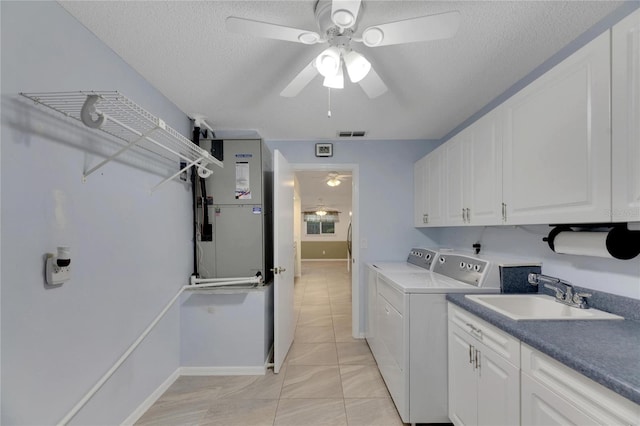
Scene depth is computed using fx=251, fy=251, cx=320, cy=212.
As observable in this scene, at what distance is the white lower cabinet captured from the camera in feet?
3.74

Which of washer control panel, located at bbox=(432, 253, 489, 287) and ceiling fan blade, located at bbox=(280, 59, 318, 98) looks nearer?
ceiling fan blade, located at bbox=(280, 59, 318, 98)

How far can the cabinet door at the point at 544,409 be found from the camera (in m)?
0.87

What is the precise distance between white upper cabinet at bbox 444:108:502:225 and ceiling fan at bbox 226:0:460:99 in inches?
36.2

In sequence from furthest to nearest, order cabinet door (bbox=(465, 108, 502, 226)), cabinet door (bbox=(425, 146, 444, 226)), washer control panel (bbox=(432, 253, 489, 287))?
1. cabinet door (bbox=(425, 146, 444, 226))
2. washer control panel (bbox=(432, 253, 489, 287))
3. cabinet door (bbox=(465, 108, 502, 226))

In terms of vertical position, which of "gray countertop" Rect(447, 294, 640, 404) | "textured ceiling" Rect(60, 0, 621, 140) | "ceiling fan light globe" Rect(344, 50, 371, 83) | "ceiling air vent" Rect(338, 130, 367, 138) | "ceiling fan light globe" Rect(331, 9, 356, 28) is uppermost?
"textured ceiling" Rect(60, 0, 621, 140)

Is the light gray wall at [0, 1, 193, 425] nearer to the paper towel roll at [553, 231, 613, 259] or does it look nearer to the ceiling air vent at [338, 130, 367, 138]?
the ceiling air vent at [338, 130, 367, 138]

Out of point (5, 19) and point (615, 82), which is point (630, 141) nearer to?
point (615, 82)

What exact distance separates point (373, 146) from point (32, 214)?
9.31ft

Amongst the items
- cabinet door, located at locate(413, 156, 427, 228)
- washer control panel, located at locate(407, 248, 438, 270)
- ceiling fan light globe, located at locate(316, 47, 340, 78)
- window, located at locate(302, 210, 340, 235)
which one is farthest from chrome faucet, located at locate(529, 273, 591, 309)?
window, located at locate(302, 210, 340, 235)

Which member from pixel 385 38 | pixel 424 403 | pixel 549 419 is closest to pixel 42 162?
pixel 385 38

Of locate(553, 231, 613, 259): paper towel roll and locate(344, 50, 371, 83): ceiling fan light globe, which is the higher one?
locate(344, 50, 371, 83): ceiling fan light globe

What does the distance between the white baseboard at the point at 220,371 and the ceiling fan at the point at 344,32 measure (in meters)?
2.42

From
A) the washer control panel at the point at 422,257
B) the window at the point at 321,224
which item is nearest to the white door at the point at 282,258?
the washer control panel at the point at 422,257

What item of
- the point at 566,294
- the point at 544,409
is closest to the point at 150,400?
the point at 544,409
